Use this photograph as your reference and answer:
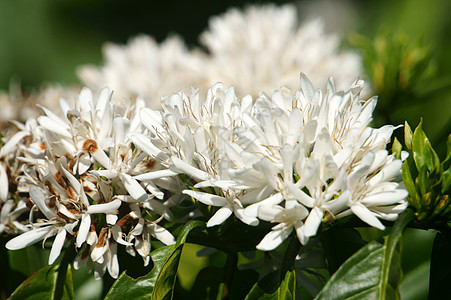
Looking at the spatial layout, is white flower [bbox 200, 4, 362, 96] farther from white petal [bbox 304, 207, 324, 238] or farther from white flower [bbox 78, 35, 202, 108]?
white petal [bbox 304, 207, 324, 238]

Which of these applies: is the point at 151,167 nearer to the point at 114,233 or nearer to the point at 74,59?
the point at 114,233

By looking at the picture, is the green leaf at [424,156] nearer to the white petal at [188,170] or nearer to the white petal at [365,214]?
the white petal at [365,214]

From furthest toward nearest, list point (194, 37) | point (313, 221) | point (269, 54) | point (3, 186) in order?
point (194, 37), point (269, 54), point (3, 186), point (313, 221)

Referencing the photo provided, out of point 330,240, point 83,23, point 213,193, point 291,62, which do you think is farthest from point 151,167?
point 83,23

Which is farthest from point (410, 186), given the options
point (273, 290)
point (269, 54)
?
point (269, 54)

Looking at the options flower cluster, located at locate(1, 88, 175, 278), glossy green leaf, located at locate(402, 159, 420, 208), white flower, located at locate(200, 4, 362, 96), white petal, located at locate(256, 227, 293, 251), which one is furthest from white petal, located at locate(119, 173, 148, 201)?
white flower, located at locate(200, 4, 362, 96)

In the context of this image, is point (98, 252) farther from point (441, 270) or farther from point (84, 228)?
point (441, 270)
